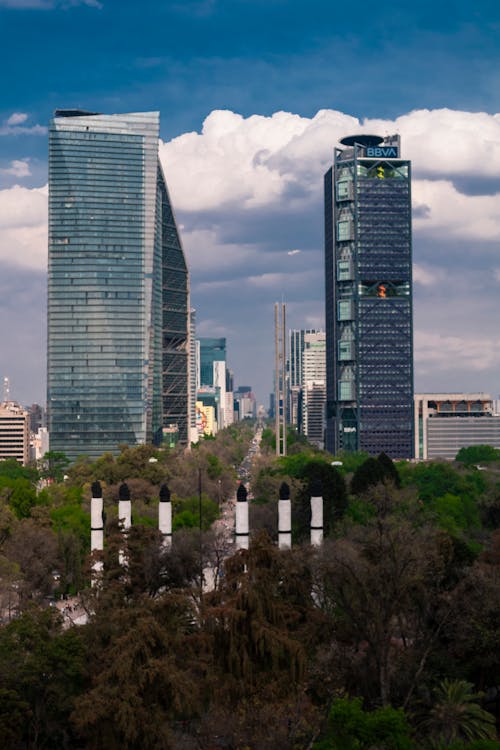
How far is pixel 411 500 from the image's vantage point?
8850 centimetres

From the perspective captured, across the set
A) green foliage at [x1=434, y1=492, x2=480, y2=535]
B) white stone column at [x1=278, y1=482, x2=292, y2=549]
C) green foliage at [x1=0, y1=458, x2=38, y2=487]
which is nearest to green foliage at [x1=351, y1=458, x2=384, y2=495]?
green foliage at [x1=434, y1=492, x2=480, y2=535]

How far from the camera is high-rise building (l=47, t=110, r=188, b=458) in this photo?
186 m

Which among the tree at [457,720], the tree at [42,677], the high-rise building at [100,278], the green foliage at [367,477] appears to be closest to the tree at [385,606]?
the tree at [457,720]

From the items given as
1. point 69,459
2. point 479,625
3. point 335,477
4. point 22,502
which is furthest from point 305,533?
point 69,459

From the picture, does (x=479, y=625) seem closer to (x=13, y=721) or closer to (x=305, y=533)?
(x=13, y=721)

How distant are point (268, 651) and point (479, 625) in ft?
33.6

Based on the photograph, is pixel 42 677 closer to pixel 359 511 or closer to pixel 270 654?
pixel 270 654

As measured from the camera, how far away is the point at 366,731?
34.8m

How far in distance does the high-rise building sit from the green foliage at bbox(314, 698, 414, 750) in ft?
508

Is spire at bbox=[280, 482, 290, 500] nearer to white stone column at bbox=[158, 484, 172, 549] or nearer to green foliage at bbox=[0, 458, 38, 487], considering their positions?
white stone column at bbox=[158, 484, 172, 549]

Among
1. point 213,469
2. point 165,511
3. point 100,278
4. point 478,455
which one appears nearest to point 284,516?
point 165,511

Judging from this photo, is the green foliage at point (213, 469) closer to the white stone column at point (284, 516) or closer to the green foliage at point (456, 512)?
the green foliage at point (456, 512)

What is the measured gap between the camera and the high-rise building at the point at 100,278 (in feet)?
609

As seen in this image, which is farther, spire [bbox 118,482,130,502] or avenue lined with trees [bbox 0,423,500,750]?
spire [bbox 118,482,130,502]
